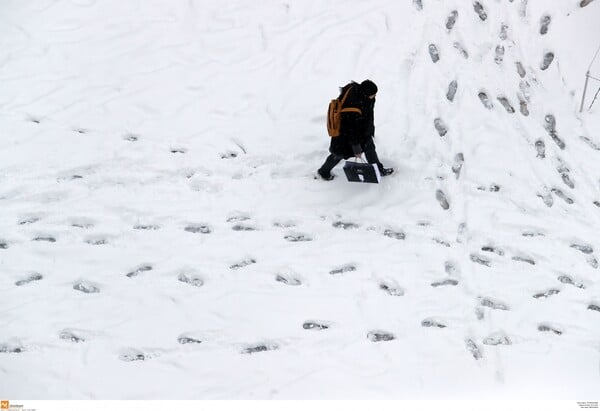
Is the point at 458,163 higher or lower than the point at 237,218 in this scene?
higher

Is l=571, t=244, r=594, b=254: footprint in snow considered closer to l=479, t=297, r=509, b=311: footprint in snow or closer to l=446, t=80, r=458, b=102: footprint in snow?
l=479, t=297, r=509, b=311: footprint in snow

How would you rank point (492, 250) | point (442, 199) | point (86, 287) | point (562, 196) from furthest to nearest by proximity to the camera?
point (562, 196) < point (442, 199) < point (492, 250) < point (86, 287)

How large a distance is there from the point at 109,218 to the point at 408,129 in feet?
11.9

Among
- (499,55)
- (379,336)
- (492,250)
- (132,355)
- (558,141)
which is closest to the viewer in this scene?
(132,355)

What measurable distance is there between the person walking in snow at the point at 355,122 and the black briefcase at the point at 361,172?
139 millimetres

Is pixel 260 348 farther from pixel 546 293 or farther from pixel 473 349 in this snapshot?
pixel 546 293

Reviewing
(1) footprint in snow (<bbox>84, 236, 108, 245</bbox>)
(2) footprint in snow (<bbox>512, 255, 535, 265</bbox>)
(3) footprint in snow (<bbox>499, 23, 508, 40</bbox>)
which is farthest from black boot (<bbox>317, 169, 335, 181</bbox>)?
(3) footprint in snow (<bbox>499, 23, 508, 40</bbox>)

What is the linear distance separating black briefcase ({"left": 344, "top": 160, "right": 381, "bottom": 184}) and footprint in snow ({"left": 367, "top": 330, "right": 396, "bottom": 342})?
5.90ft

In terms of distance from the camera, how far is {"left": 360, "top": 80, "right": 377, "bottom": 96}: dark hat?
237 inches

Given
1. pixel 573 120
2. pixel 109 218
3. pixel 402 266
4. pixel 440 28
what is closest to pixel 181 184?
pixel 109 218

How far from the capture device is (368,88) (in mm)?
6020

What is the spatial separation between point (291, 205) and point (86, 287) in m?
2.27

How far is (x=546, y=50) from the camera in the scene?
8328 mm

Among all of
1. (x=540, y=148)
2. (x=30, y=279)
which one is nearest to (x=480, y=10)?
(x=540, y=148)
